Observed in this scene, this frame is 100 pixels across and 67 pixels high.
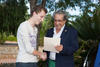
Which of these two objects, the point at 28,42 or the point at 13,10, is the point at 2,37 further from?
the point at 28,42

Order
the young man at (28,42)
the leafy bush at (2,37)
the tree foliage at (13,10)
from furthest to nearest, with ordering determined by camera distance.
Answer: the leafy bush at (2,37) < the tree foliage at (13,10) < the young man at (28,42)

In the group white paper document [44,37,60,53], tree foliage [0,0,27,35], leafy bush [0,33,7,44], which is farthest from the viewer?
leafy bush [0,33,7,44]

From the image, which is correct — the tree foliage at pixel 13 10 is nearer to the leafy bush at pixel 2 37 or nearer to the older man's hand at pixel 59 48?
A: the leafy bush at pixel 2 37

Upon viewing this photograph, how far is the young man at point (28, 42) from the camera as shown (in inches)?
128

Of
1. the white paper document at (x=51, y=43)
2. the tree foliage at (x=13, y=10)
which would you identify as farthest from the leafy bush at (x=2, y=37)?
the white paper document at (x=51, y=43)

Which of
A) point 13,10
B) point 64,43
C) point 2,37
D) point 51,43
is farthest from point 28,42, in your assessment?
point 2,37

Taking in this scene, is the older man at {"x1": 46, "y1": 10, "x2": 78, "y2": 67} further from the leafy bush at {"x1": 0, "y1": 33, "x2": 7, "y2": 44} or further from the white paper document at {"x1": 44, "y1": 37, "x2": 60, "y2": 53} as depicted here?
the leafy bush at {"x1": 0, "y1": 33, "x2": 7, "y2": 44}

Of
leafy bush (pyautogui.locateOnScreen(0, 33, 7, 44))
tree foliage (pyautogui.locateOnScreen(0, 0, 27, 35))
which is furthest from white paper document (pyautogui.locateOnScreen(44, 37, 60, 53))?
leafy bush (pyautogui.locateOnScreen(0, 33, 7, 44))

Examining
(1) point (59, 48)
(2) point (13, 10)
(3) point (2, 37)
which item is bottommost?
(3) point (2, 37)

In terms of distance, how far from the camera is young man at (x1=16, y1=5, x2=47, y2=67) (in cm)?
324

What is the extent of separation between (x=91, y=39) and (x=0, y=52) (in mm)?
7944

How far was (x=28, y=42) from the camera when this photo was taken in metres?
3.24

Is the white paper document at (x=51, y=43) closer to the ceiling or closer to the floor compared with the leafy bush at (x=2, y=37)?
closer to the ceiling

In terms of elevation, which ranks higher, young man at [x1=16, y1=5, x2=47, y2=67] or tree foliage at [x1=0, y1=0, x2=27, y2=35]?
tree foliage at [x1=0, y1=0, x2=27, y2=35]
